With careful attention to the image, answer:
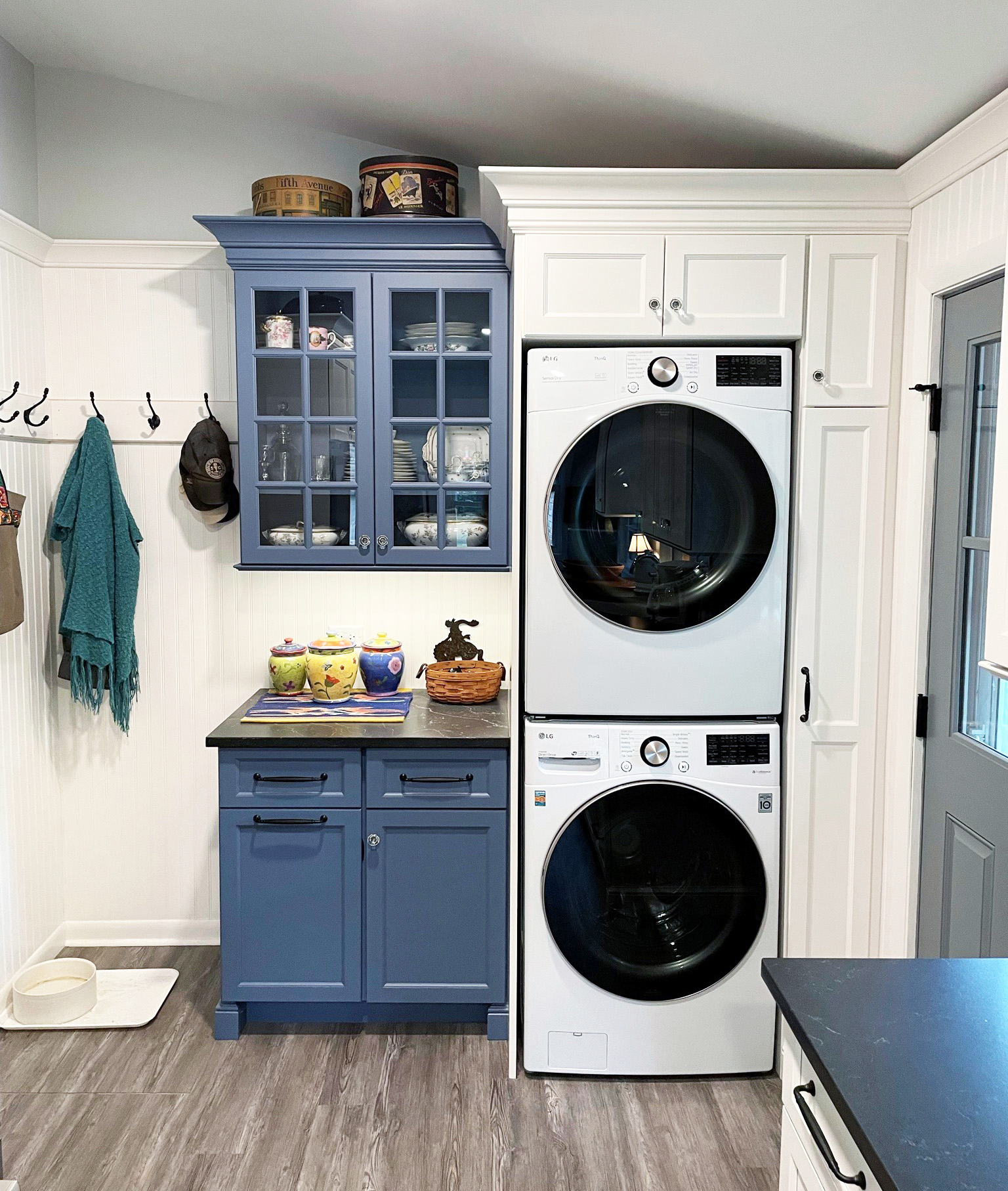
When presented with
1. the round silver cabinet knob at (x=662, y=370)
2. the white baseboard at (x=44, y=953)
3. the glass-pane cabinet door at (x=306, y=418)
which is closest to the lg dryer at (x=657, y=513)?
the round silver cabinet knob at (x=662, y=370)

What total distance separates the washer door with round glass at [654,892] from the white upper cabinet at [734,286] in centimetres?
115

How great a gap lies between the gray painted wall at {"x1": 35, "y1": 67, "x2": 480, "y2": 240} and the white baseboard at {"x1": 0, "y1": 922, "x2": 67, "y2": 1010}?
7.36 feet

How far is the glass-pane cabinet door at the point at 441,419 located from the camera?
9.37ft

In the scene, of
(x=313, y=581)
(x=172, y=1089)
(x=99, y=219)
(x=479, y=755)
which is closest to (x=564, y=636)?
(x=479, y=755)

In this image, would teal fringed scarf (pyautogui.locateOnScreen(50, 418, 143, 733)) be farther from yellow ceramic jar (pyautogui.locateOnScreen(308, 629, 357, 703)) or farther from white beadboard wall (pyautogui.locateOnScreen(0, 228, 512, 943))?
yellow ceramic jar (pyautogui.locateOnScreen(308, 629, 357, 703))

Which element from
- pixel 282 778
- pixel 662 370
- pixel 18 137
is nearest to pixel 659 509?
pixel 662 370

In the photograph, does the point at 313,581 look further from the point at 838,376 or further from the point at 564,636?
the point at 838,376

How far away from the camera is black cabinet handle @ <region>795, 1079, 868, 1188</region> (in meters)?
1.15

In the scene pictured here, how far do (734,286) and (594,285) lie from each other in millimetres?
342

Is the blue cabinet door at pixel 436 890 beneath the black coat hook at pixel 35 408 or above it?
beneath

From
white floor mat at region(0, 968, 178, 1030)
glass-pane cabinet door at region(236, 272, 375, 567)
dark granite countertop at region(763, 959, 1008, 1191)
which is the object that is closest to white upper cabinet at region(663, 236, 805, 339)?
glass-pane cabinet door at region(236, 272, 375, 567)

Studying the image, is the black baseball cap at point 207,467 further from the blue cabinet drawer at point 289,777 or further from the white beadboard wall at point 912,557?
the white beadboard wall at point 912,557

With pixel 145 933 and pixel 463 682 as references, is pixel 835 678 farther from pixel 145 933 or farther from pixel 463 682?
pixel 145 933

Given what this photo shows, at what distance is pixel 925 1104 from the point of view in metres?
1.12
